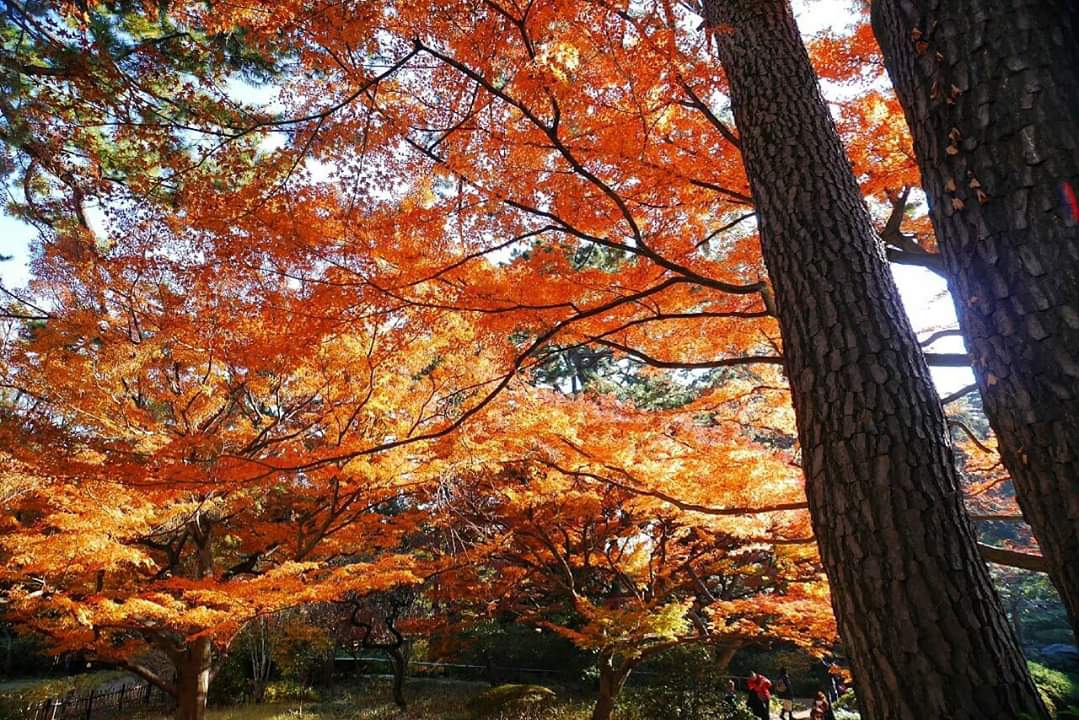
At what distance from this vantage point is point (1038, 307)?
48.6 inches

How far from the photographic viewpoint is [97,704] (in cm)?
1382

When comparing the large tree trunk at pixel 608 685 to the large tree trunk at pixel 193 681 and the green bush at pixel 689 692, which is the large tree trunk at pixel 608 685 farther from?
the large tree trunk at pixel 193 681

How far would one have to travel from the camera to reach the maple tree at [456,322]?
2.44 metres

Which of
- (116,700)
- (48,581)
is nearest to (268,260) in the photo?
(48,581)

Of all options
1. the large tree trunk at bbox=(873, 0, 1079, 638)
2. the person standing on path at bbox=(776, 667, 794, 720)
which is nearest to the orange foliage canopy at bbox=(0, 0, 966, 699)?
the large tree trunk at bbox=(873, 0, 1079, 638)

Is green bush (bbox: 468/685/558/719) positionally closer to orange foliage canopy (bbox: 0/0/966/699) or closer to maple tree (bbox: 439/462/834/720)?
maple tree (bbox: 439/462/834/720)

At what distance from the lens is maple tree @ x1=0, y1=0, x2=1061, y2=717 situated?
8.00ft

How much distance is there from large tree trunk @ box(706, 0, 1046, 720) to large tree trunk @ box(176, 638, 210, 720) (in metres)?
8.76

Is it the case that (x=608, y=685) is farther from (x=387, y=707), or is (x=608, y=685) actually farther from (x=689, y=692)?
(x=387, y=707)

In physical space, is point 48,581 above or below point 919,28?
below

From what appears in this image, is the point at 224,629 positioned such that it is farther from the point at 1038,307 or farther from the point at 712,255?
the point at 1038,307

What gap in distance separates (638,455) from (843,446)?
15.3 feet

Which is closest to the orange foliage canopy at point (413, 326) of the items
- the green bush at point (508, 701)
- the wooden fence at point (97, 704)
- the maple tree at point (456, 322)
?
the maple tree at point (456, 322)

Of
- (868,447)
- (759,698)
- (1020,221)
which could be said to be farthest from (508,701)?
(1020,221)
